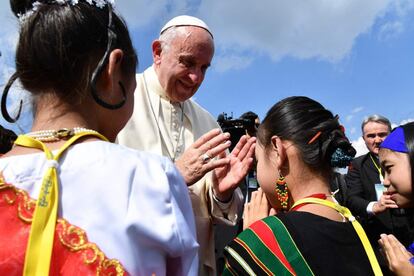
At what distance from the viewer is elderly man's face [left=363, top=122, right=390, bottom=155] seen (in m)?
5.18

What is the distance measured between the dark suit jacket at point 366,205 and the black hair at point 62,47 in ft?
12.7

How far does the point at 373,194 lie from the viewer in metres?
4.96

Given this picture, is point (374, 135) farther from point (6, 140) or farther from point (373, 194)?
point (6, 140)

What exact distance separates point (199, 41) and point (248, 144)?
0.98 meters

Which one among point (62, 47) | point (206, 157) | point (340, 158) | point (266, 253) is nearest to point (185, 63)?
point (206, 157)

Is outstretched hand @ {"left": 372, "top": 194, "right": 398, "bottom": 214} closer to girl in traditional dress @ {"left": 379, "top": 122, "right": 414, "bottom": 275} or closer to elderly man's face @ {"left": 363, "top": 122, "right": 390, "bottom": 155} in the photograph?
elderly man's face @ {"left": 363, "top": 122, "right": 390, "bottom": 155}

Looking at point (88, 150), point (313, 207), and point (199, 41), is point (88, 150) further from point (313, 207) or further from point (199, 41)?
point (199, 41)

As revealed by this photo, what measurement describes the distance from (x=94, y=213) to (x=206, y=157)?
142 centimetres

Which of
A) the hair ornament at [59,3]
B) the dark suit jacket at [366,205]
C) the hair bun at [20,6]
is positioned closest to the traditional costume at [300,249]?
the hair ornament at [59,3]

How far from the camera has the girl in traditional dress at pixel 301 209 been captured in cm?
188

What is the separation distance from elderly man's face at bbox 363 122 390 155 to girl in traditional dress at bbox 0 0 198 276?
14.4ft

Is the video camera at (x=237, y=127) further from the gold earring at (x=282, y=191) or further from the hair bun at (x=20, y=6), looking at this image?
the hair bun at (x=20, y=6)

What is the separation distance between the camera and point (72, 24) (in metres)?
1.26

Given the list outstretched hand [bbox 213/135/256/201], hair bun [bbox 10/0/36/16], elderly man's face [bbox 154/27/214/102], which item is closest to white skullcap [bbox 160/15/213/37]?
elderly man's face [bbox 154/27/214/102]
